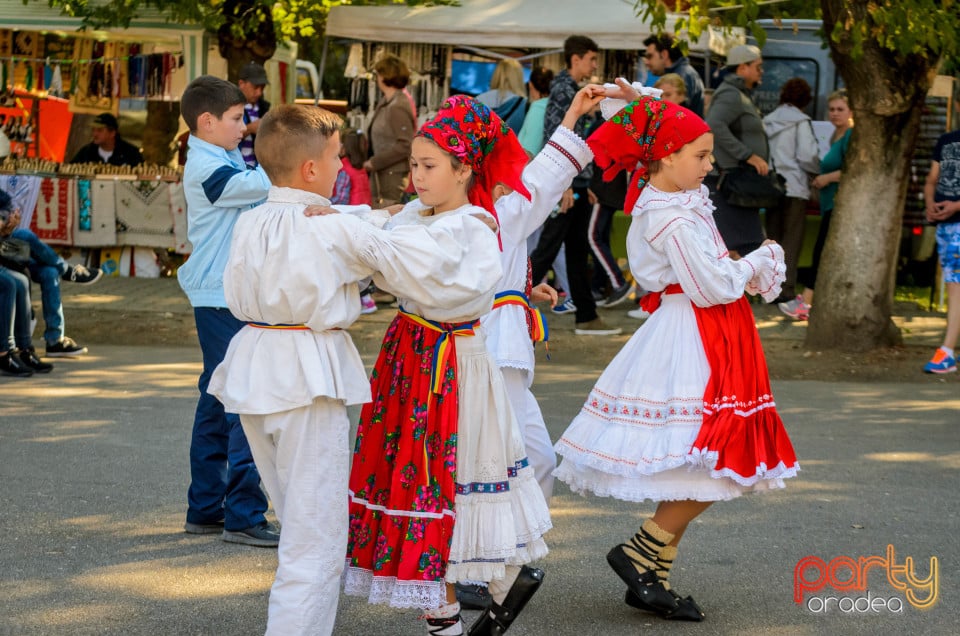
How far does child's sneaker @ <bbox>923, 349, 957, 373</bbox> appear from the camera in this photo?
9.12 meters

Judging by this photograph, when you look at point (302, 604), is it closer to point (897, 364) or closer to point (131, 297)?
point (897, 364)

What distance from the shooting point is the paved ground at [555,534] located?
4.39m

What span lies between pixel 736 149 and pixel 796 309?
5.42 feet

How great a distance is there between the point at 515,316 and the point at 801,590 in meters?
1.44

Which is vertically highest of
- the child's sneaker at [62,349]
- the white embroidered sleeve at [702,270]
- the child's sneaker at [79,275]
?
the white embroidered sleeve at [702,270]

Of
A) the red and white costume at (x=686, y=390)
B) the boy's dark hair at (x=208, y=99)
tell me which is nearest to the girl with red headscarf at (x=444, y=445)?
the red and white costume at (x=686, y=390)

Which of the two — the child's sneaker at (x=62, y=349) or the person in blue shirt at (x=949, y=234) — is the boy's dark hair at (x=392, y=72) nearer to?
the child's sneaker at (x=62, y=349)

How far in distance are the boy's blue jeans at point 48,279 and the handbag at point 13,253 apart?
11.4 inches

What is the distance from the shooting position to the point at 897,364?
369 inches

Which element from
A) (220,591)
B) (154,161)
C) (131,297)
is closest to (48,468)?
(220,591)


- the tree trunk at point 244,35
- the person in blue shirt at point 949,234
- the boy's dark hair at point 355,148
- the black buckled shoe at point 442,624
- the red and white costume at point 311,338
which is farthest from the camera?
the tree trunk at point 244,35

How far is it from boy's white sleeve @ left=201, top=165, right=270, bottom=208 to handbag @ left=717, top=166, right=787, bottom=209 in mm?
6328

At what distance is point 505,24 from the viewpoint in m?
13.2

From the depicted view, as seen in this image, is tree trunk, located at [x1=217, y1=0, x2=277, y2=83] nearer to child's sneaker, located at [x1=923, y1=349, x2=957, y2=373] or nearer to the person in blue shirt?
the person in blue shirt
